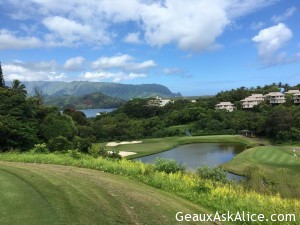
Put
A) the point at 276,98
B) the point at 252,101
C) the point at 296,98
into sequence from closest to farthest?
the point at 296,98 < the point at 276,98 < the point at 252,101

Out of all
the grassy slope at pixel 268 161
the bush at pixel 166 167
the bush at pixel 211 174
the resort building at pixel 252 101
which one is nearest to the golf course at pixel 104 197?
the bush at pixel 166 167

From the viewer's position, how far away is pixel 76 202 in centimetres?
866

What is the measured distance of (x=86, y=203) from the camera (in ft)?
28.8

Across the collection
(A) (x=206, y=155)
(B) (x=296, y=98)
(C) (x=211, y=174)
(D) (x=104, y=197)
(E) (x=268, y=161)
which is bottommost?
(A) (x=206, y=155)

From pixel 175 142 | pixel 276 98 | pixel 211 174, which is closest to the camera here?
pixel 211 174

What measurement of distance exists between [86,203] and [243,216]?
16.0ft

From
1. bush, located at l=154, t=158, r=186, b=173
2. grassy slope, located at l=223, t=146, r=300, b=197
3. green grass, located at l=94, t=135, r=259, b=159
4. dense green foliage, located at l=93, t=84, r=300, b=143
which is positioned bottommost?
green grass, located at l=94, t=135, r=259, b=159

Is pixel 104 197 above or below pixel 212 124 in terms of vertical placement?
above

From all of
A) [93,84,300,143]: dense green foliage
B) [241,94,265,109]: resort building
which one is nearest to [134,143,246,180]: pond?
[93,84,300,143]: dense green foliage

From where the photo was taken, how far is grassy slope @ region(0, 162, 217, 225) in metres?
7.48

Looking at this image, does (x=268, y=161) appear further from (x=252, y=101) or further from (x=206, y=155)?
(x=252, y=101)

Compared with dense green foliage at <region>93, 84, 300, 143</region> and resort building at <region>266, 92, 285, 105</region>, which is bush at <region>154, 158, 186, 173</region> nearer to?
dense green foliage at <region>93, 84, 300, 143</region>

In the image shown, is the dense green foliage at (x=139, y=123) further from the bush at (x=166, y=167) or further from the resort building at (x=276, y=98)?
the bush at (x=166, y=167)

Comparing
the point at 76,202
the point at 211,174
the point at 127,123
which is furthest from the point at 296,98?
the point at 76,202
